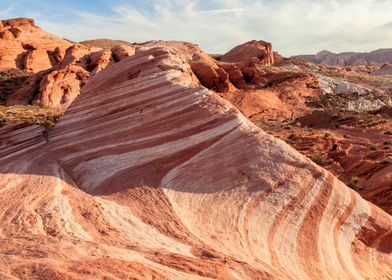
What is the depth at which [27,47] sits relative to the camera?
151 feet

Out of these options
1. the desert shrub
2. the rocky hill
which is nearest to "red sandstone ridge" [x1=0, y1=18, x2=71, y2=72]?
the desert shrub

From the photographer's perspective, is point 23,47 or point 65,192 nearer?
point 65,192

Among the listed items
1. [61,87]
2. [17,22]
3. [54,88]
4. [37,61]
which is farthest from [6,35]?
[54,88]

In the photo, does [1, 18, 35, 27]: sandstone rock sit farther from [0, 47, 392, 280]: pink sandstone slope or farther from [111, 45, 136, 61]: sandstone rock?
[0, 47, 392, 280]: pink sandstone slope

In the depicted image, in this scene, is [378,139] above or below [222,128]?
below

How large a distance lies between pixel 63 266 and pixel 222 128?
18.1 ft

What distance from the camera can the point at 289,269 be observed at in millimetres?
6473

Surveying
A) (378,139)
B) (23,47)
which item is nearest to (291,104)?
(378,139)

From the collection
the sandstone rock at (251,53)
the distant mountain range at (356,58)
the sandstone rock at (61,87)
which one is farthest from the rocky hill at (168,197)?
the distant mountain range at (356,58)

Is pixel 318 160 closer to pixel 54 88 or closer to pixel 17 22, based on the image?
pixel 54 88

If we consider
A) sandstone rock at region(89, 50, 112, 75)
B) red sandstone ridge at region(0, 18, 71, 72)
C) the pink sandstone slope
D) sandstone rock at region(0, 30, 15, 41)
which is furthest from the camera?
sandstone rock at region(0, 30, 15, 41)

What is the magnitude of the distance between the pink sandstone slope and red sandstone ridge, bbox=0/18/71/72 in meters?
34.4

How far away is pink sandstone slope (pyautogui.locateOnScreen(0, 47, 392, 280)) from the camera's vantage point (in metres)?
5.59

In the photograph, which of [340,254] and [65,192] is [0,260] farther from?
A: [340,254]
